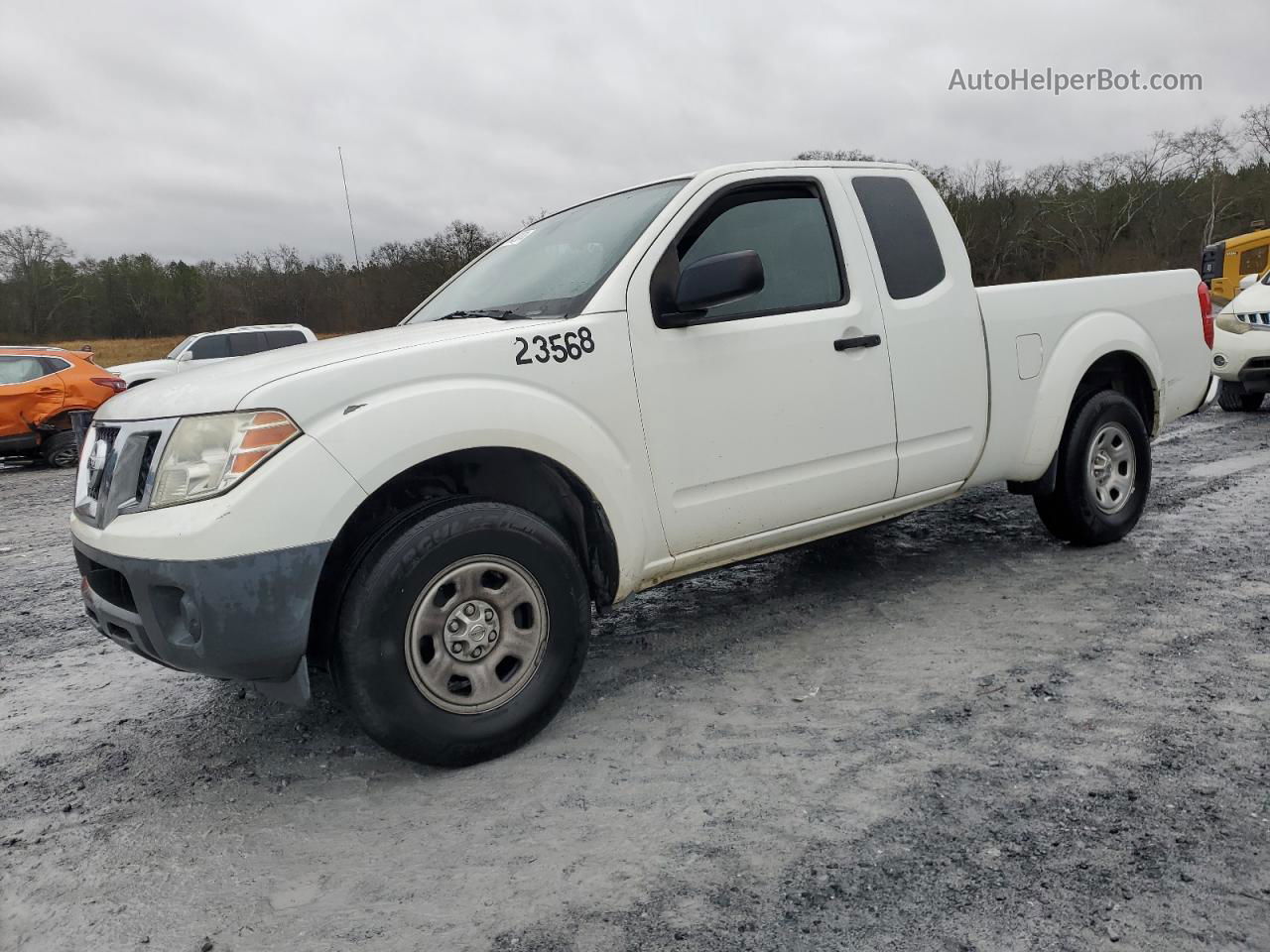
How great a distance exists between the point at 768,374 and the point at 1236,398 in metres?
9.16

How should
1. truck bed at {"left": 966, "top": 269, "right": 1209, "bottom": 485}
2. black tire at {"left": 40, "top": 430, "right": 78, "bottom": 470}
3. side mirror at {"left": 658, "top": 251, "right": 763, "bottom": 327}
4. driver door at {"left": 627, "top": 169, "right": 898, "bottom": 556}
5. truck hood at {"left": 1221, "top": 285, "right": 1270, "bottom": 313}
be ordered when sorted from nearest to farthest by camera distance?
side mirror at {"left": 658, "top": 251, "right": 763, "bottom": 327}
driver door at {"left": 627, "top": 169, "right": 898, "bottom": 556}
truck bed at {"left": 966, "top": 269, "right": 1209, "bottom": 485}
truck hood at {"left": 1221, "top": 285, "right": 1270, "bottom": 313}
black tire at {"left": 40, "top": 430, "right": 78, "bottom": 470}

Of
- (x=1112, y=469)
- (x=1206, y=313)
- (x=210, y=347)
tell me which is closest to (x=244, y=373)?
(x=1112, y=469)

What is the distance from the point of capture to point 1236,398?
1019 centimetres

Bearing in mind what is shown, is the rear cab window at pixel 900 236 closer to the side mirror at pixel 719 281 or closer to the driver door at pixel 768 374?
the driver door at pixel 768 374

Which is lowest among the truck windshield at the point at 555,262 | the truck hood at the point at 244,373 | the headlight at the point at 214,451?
the headlight at the point at 214,451

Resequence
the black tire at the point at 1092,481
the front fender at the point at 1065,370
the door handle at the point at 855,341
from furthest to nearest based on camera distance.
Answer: the black tire at the point at 1092,481, the front fender at the point at 1065,370, the door handle at the point at 855,341

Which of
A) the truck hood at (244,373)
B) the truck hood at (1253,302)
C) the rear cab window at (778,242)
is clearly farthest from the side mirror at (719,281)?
the truck hood at (1253,302)

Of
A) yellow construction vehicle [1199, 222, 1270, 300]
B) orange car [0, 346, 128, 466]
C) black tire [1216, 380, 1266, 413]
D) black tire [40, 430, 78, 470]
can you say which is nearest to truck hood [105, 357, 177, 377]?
orange car [0, 346, 128, 466]

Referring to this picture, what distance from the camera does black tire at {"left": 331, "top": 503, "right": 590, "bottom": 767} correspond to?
2.63m

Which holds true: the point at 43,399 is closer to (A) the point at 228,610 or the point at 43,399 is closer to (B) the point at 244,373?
(B) the point at 244,373

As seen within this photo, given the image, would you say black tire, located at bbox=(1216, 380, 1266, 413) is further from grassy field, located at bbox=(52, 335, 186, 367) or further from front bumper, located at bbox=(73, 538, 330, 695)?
grassy field, located at bbox=(52, 335, 186, 367)

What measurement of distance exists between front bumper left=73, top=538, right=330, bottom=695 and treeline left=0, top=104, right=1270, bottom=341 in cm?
4023

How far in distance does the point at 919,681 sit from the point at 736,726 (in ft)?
Answer: 2.49

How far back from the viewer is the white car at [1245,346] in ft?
31.3
